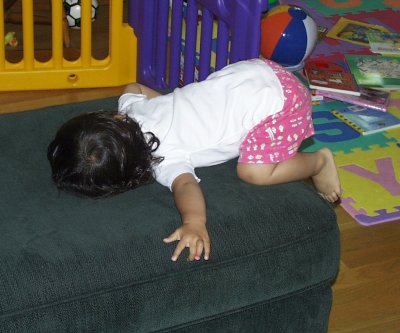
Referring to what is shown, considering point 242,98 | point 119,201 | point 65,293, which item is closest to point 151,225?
point 119,201

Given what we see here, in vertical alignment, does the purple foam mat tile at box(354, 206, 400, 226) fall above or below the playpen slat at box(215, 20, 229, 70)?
below

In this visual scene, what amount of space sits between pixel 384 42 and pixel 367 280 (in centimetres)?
134

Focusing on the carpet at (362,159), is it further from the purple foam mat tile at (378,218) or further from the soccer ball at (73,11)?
the soccer ball at (73,11)

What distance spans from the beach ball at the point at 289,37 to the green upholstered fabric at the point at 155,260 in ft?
3.59

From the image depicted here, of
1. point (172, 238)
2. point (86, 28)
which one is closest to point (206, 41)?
point (86, 28)

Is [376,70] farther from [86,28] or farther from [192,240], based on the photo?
[192,240]

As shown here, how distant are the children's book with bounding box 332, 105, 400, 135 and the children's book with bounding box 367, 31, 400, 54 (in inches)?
18.4

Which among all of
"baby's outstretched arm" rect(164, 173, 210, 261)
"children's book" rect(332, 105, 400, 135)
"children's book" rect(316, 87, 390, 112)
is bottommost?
"children's book" rect(332, 105, 400, 135)

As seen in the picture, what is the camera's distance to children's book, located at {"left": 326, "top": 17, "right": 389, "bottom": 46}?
2953 mm

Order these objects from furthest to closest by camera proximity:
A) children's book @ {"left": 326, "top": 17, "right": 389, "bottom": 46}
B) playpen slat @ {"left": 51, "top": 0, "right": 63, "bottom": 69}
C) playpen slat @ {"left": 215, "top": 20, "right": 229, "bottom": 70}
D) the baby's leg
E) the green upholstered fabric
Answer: children's book @ {"left": 326, "top": 17, "right": 389, "bottom": 46}
playpen slat @ {"left": 51, "top": 0, "right": 63, "bottom": 69}
playpen slat @ {"left": 215, "top": 20, "right": 229, "bottom": 70}
the baby's leg
the green upholstered fabric

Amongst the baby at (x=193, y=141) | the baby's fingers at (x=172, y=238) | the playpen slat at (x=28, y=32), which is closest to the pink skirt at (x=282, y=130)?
the baby at (x=193, y=141)

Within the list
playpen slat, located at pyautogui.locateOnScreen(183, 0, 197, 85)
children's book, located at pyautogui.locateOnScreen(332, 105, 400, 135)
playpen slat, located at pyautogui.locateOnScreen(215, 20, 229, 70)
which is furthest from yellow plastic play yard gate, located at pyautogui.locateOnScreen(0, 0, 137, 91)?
children's book, located at pyautogui.locateOnScreen(332, 105, 400, 135)

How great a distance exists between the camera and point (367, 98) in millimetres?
2529

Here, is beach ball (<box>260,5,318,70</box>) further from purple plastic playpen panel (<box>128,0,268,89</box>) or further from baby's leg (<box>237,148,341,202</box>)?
baby's leg (<box>237,148,341,202</box>)
